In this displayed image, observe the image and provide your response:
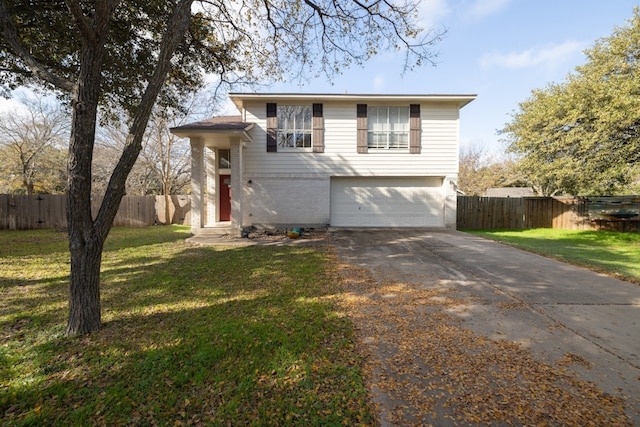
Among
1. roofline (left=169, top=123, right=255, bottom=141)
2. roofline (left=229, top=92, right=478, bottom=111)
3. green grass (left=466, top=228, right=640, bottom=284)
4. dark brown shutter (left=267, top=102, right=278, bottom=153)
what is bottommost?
green grass (left=466, top=228, right=640, bottom=284)

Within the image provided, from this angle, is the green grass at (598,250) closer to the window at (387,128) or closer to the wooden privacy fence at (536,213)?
the wooden privacy fence at (536,213)

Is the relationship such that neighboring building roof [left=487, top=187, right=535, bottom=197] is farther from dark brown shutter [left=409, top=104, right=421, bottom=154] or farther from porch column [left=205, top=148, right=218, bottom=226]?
porch column [left=205, top=148, right=218, bottom=226]

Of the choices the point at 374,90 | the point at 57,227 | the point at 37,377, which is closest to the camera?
the point at 37,377

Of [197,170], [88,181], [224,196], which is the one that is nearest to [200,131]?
[197,170]

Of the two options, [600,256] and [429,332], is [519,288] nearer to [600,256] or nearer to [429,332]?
[429,332]

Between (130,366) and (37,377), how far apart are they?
748 mm

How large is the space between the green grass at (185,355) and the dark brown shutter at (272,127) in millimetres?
7205

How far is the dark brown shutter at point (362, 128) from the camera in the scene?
11828mm

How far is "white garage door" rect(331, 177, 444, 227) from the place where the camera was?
1230 cm

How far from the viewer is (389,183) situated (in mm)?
12336

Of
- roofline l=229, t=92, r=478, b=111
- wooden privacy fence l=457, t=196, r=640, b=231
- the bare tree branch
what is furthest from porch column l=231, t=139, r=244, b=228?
wooden privacy fence l=457, t=196, r=640, b=231

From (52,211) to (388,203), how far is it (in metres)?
15.0

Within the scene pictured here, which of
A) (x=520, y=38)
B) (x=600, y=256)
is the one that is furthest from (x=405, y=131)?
(x=600, y=256)

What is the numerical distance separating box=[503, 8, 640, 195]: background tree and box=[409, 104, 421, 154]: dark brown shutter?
588cm
